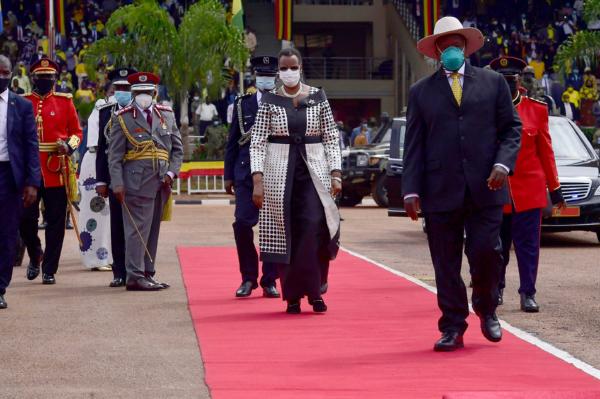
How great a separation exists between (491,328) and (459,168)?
1047 mm

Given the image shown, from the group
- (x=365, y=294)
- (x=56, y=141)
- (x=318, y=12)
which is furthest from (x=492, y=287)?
(x=318, y=12)

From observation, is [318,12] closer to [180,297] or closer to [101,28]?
[101,28]

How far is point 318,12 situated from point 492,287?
1888 inches

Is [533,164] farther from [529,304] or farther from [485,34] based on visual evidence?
[485,34]

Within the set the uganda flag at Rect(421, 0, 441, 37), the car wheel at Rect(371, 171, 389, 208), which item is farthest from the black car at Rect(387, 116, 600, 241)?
the uganda flag at Rect(421, 0, 441, 37)

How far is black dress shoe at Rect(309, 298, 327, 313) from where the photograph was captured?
1136cm

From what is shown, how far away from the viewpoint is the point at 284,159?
37.0 feet

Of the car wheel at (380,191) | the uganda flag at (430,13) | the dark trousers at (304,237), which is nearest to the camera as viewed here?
the dark trousers at (304,237)

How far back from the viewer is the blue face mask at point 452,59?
9.38 metres

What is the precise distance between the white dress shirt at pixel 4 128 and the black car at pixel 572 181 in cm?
811

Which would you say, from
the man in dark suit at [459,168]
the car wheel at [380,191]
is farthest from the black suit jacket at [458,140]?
the car wheel at [380,191]

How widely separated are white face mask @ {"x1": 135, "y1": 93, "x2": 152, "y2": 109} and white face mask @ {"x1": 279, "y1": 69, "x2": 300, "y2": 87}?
2626mm

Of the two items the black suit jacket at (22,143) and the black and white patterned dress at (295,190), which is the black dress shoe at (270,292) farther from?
the black suit jacket at (22,143)

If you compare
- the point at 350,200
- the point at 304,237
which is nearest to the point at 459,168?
the point at 304,237
